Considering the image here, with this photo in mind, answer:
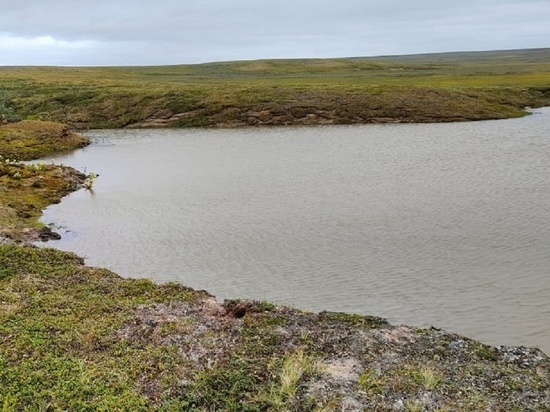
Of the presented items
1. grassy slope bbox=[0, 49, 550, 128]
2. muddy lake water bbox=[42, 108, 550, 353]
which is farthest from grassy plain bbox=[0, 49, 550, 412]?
grassy slope bbox=[0, 49, 550, 128]

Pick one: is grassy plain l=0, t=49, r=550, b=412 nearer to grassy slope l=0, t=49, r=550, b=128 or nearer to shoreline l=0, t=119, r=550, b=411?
shoreline l=0, t=119, r=550, b=411

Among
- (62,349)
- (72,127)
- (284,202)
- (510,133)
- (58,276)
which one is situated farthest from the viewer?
(72,127)

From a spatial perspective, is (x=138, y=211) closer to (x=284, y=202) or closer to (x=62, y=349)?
(x=284, y=202)

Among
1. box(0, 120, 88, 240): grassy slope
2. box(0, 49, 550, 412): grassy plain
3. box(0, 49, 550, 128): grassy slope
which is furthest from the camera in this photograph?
box(0, 49, 550, 128): grassy slope

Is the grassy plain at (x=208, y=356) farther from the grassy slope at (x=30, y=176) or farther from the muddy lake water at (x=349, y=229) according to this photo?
the grassy slope at (x=30, y=176)

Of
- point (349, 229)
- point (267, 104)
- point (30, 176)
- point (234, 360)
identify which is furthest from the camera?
point (267, 104)

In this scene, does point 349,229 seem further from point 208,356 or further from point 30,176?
point 30,176

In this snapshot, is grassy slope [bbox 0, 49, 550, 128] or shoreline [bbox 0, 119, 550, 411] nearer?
shoreline [bbox 0, 119, 550, 411]

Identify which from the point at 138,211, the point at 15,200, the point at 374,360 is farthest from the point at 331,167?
the point at 374,360

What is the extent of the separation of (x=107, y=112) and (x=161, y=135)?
20089mm

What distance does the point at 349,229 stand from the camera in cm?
2686

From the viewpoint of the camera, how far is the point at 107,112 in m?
90.6

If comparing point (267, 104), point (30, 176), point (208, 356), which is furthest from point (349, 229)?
point (267, 104)

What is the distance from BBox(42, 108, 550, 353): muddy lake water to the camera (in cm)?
1894
